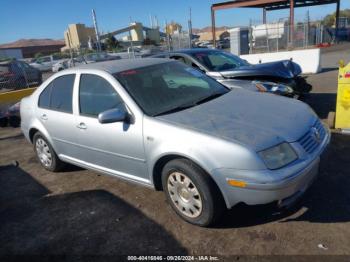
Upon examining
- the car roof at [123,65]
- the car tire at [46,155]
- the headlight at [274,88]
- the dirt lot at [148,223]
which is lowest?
the dirt lot at [148,223]

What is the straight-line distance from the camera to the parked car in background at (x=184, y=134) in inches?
113

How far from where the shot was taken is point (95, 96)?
4.04 metres

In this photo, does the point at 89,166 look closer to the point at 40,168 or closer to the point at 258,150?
the point at 40,168

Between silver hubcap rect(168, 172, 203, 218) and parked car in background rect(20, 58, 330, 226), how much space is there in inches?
0.5

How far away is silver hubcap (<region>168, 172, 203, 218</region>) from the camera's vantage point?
3217mm

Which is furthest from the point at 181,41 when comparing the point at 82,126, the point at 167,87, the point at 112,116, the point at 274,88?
the point at 112,116

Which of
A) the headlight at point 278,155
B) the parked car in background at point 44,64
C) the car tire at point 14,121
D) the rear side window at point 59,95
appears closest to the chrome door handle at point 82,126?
the rear side window at point 59,95

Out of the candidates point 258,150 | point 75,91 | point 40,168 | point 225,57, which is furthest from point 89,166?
point 225,57

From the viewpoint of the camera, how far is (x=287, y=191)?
2.88m

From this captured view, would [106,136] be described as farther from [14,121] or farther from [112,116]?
[14,121]

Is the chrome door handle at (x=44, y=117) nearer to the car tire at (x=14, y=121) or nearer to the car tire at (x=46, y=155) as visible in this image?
the car tire at (x=46, y=155)

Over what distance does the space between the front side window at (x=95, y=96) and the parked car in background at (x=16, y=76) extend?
1138 centimetres

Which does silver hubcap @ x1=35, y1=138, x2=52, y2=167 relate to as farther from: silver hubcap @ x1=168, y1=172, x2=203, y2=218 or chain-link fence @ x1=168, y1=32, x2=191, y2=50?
chain-link fence @ x1=168, y1=32, x2=191, y2=50

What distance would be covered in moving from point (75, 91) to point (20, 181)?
1972 millimetres
